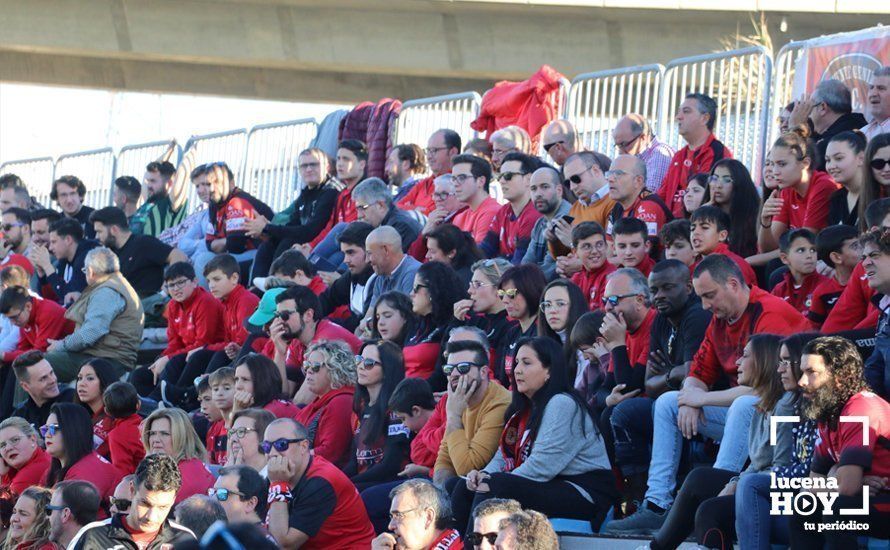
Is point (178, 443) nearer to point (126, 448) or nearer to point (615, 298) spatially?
point (126, 448)

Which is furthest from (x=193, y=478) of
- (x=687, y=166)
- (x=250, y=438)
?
(x=687, y=166)

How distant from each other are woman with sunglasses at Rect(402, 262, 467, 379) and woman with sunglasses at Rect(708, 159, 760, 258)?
1706mm

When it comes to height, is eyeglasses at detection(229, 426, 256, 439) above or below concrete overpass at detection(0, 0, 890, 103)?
below

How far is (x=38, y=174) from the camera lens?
2025 centimetres

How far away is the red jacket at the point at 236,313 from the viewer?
12.4m

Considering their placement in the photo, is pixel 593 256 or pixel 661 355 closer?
pixel 661 355

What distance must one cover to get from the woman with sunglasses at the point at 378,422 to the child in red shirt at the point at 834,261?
2.40m

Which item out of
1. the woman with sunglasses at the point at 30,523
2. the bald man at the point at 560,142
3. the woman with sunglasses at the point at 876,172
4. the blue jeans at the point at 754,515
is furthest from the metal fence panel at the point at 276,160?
the blue jeans at the point at 754,515

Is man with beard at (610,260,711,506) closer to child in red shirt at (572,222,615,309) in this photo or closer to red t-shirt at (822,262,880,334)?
red t-shirt at (822,262,880,334)

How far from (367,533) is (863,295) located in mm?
2787

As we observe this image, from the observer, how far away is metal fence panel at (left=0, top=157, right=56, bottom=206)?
20062mm

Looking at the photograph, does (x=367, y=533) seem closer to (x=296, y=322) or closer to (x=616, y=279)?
(x=616, y=279)

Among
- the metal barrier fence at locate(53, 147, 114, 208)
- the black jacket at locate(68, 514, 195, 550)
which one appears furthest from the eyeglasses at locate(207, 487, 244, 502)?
the metal barrier fence at locate(53, 147, 114, 208)

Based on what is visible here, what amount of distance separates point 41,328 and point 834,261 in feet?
24.1
